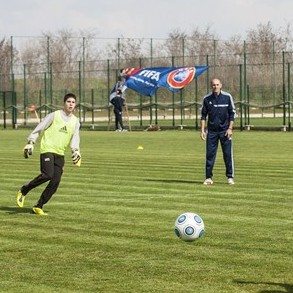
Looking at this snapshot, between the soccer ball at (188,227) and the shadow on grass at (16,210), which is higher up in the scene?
the soccer ball at (188,227)

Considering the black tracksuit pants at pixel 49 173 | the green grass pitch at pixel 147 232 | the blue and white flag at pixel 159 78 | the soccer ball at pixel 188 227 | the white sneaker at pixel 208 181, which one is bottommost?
the green grass pitch at pixel 147 232

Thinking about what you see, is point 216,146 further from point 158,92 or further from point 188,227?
point 158,92

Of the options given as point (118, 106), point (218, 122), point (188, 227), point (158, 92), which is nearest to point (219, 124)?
point (218, 122)

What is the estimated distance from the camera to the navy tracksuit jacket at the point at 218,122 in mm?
22562

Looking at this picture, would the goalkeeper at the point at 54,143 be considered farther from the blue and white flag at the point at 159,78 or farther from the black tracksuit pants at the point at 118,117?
the blue and white flag at the point at 159,78

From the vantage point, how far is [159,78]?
5650cm

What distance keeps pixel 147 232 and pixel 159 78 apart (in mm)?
42189

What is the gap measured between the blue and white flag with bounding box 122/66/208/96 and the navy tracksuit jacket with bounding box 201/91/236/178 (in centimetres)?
3265

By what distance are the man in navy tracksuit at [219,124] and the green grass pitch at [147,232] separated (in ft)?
1.33

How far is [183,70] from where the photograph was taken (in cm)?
5581

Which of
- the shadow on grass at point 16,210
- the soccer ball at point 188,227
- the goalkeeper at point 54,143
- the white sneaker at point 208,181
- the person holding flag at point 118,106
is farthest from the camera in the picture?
the person holding flag at point 118,106

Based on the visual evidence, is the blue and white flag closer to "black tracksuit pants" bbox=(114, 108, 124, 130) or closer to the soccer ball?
"black tracksuit pants" bbox=(114, 108, 124, 130)

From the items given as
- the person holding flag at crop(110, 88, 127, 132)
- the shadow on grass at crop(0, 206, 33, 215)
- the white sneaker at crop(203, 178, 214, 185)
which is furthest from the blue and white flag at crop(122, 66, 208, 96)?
the shadow on grass at crop(0, 206, 33, 215)

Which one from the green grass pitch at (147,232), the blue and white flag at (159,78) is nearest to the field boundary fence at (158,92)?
the blue and white flag at (159,78)
